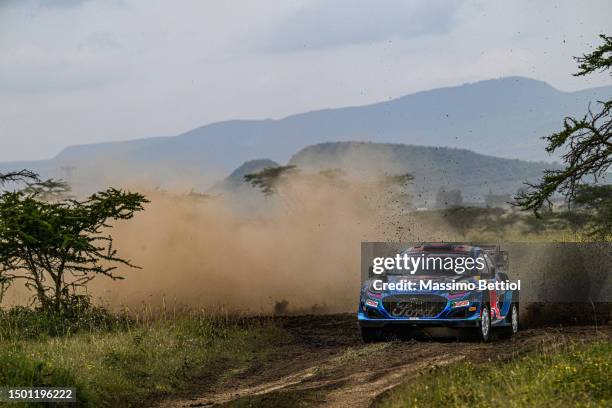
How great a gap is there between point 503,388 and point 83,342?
9.18m

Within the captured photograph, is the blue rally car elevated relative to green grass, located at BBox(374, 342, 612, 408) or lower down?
elevated

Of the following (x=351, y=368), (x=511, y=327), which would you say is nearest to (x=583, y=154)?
(x=511, y=327)

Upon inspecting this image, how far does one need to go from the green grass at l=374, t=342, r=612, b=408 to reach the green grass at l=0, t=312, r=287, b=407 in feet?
14.6

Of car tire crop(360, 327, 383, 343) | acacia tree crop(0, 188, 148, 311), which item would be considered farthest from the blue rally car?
acacia tree crop(0, 188, 148, 311)

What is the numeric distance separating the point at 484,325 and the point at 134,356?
20.8ft

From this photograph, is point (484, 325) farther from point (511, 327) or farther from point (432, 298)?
point (511, 327)

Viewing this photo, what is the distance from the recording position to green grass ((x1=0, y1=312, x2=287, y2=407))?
1453 centimetres

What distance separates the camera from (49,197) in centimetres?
6206

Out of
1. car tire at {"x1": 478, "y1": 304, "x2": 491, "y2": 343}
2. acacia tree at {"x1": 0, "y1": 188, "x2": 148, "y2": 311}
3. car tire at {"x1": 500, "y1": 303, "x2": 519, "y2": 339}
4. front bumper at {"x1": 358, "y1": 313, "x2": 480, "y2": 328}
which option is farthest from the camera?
acacia tree at {"x1": 0, "y1": 188, "x2": 148, "y2": 311}

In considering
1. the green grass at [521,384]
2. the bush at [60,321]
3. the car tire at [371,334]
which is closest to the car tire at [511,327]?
the car tire at [371,334]

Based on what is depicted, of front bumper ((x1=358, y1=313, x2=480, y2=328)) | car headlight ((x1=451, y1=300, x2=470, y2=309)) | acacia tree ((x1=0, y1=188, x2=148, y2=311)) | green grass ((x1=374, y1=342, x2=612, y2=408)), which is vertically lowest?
green grass ((x1=374, y1=342, x2=612, y2=408))

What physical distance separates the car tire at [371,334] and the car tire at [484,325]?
187cm

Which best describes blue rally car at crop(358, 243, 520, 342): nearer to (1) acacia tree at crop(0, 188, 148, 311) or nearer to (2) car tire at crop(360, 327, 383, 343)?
(2) car tire at crop(360, 327, 383, 343)

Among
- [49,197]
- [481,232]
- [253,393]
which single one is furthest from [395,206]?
[253,393]
